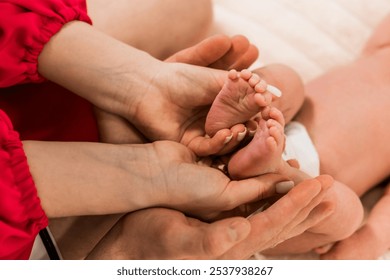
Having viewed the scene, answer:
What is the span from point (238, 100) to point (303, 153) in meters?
0.27

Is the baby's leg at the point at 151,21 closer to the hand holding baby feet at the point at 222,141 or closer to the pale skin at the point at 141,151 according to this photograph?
the pale skin at the point at 141,151

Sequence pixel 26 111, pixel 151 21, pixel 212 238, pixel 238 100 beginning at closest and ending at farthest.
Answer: pixel 212 238
pixel 238 100
pixel 26 111
pixel 151 21

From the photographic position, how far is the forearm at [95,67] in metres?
0.73

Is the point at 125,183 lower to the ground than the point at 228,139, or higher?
lower

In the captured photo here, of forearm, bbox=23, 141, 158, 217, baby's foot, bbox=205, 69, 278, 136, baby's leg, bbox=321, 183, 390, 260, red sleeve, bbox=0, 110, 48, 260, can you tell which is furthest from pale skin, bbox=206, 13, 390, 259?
red sleeve, bbox=0, 110, 48, 260

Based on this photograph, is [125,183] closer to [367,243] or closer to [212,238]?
[212,238]

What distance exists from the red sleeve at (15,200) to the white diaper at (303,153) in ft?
1.48

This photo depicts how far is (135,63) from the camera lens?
0.75 meters

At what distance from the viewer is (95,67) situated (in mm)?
733

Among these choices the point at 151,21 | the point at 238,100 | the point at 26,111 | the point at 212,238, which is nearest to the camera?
the point at 212,238

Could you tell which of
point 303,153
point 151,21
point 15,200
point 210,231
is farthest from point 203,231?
point 151,21

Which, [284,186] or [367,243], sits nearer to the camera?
[284,186]
